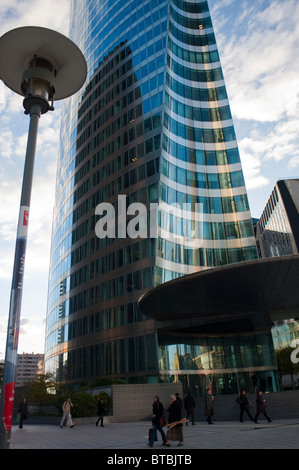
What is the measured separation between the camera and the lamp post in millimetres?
7473

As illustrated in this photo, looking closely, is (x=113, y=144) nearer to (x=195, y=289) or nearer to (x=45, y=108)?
(x=195, y=289)

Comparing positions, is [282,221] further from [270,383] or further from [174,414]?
[174,414]

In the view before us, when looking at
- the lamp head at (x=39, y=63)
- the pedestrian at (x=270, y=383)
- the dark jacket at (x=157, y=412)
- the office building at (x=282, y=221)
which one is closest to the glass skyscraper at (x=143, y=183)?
the pedestrian at (x=270, y=383)

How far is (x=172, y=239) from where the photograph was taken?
37.1 m

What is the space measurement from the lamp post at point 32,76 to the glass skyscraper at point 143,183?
87.6 ft

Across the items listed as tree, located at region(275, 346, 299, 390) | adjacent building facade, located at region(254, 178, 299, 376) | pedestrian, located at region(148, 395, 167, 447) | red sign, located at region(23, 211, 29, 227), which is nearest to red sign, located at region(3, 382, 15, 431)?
red sign, located at region(23, 211, 29, 227)

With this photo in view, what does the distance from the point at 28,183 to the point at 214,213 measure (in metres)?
34.3

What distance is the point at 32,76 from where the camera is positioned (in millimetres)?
8453

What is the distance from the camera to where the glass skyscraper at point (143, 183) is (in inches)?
1448

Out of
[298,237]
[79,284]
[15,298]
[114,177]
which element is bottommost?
[15,298]

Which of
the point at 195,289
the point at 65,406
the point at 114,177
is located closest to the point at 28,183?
the point at 65,406

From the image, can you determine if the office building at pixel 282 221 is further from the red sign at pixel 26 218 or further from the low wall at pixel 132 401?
the red sign at pixel 26 218

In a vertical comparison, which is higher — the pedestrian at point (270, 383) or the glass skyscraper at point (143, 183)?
the glass skyscraper at point (143, 183)

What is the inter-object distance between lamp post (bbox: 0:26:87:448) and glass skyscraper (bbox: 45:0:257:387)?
26709mm
